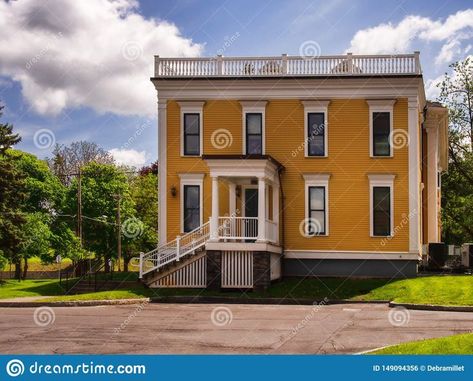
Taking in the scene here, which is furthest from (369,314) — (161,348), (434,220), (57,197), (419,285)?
(57,197)

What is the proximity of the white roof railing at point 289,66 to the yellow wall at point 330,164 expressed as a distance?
1.32 m

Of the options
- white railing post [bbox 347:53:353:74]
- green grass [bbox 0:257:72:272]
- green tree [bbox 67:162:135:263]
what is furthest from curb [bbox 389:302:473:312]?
green grass [bbox 0:257:72:272]

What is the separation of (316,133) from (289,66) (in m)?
3.28

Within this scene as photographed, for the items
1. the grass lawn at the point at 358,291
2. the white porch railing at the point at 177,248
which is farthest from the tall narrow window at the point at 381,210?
the white porch railing at the point at 177,248

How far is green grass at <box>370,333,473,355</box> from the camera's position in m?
12.2

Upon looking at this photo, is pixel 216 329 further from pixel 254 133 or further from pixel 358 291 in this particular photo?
pixel 254 133

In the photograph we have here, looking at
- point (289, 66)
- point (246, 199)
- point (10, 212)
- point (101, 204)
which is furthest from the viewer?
point (101, 204)

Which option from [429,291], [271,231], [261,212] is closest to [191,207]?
[271,231]

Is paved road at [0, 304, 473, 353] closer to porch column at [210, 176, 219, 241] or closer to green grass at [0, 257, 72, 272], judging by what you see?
porch column at [210, 176, 219, 241]

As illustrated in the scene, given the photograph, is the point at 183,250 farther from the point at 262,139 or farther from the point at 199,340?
the point at 199,340

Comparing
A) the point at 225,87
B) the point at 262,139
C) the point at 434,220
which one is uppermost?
the point at 225,87

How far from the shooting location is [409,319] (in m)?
21.3

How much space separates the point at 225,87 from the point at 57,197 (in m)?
32.1

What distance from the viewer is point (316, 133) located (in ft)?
114
